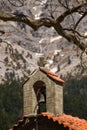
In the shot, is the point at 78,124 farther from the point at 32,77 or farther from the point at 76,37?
the point at 76,37

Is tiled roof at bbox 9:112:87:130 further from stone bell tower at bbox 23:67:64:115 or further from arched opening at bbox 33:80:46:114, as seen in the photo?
arched opening at bbox 33:80:46:114

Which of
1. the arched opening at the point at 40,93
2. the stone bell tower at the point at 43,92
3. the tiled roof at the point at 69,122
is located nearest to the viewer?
the tiled roof at the point at 69,122

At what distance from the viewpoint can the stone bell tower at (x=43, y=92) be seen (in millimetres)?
27062

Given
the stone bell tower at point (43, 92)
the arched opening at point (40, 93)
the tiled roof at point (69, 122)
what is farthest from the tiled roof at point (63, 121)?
the arched opening at point (40, 93)

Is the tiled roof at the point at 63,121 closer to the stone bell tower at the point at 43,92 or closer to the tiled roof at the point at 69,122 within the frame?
the tiled roof at the point at 69,122

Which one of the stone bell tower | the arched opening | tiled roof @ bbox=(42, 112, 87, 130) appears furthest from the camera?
the arched opening

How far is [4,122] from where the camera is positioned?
3391 inches

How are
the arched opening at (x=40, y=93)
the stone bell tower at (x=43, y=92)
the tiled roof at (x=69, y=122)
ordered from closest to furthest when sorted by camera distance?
1. the tiled roof at (x=69, y=122)
2. the stone bell tower at (x=43, y=92)
3. the arched opening at (x=40, y=93)

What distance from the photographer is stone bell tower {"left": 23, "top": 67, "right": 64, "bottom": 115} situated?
1065 inches

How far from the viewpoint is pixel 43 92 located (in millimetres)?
27609

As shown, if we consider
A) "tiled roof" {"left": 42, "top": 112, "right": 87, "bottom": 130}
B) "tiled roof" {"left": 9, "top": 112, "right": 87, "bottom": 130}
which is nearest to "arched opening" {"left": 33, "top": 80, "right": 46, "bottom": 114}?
"tiled roof" {"left": 9, "top": 112, "right": 87, "bottom": 130}

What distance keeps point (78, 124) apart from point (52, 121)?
1410 millimetres

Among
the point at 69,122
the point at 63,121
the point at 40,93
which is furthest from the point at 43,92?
the point at 69,122

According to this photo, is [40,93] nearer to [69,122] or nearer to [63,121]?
[63,121]
